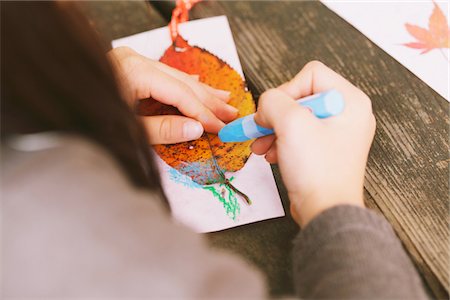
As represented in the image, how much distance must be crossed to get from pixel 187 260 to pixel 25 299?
12 cm

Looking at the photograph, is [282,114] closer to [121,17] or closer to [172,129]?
[172,129]

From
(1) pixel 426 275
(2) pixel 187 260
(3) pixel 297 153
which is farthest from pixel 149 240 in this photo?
(1) pixel 426 275

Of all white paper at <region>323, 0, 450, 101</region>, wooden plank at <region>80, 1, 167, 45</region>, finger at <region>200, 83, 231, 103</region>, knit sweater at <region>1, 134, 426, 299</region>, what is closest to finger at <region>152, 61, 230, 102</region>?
finger at <region>200, 83, 231, 103</region>

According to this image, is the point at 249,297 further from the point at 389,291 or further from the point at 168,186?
the point at 168,186

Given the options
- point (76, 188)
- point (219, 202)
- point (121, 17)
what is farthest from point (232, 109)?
point (76, 188)

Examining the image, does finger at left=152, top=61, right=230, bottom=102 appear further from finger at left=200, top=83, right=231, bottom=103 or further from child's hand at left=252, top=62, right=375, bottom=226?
child's hand at left=252, top=62, right=375, bottom=226

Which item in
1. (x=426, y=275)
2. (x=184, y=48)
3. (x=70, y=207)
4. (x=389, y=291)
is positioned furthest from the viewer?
(x=184, y=48)

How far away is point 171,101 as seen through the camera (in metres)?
0.67

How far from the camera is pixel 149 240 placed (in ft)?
1.16

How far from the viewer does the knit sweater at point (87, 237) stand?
33 centimetres

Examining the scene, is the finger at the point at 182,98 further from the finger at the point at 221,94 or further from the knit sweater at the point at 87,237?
the knit sweater at the point at 87,237

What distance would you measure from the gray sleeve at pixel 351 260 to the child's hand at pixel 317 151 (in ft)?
0.08

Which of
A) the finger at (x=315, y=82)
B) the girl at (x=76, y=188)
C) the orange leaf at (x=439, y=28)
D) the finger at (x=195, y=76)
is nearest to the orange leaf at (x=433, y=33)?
the orange leaf at (x=439, y=28)

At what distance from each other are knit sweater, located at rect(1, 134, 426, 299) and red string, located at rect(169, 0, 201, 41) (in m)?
0.42
